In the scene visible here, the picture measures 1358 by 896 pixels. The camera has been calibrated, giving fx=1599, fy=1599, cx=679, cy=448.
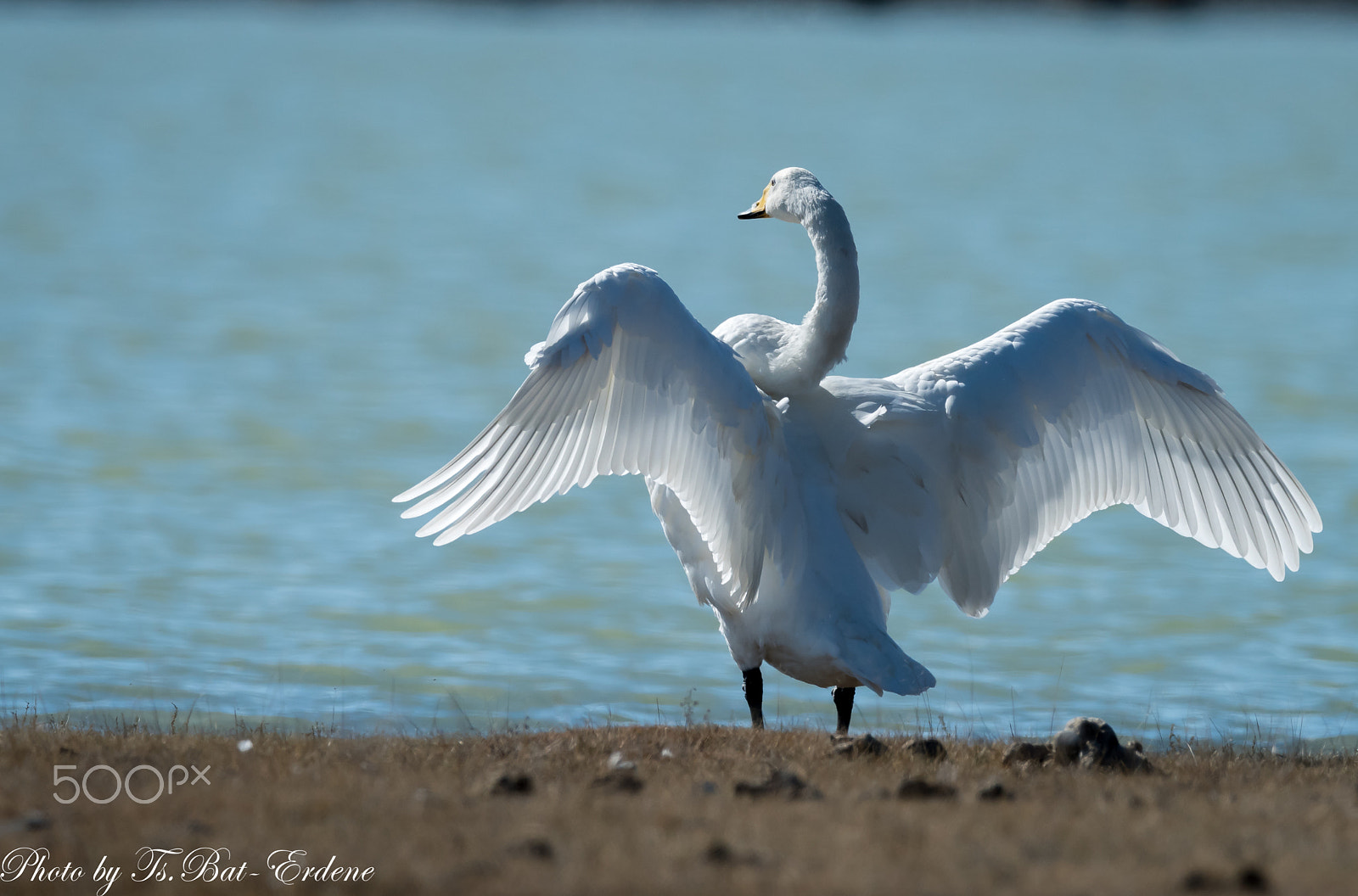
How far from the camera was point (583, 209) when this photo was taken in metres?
37.5

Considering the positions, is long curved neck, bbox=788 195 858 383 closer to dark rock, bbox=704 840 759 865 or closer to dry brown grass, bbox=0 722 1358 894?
dry brown grass, bbox=0 722 1358 894

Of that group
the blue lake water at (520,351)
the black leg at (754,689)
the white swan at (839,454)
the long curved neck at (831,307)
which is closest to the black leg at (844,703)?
the white swan at (839,454)

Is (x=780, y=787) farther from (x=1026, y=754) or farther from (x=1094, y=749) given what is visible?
(x=1094, y=749)

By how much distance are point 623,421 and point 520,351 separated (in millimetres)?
15502

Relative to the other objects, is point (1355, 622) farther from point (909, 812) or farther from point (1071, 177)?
point (1071, 177)

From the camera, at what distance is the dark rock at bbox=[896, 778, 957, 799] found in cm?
526

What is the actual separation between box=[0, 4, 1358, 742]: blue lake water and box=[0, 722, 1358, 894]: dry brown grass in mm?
2017

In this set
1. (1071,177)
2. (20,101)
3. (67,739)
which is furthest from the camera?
(20,101)

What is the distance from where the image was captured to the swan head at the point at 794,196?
7.40 metres

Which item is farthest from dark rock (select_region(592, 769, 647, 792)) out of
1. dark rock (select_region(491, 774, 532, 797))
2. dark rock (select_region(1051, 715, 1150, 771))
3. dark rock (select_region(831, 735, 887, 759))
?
dark rock (select_region(1051, 715, 1150, 771))

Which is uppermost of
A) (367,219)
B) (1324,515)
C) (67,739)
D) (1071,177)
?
(1071,177)

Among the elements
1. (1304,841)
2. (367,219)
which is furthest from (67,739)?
(367,219)

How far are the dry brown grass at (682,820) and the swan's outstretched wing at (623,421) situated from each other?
1.07 metres

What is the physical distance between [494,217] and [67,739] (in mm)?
32247
